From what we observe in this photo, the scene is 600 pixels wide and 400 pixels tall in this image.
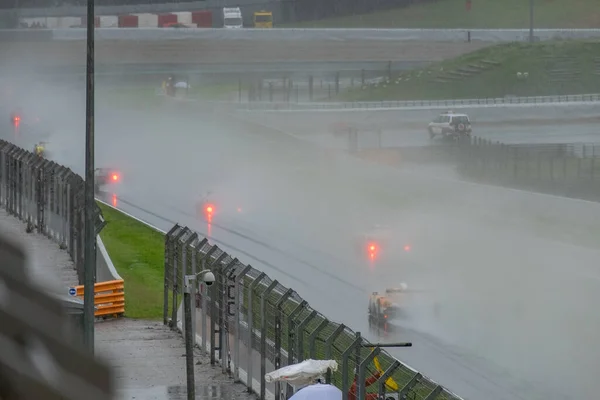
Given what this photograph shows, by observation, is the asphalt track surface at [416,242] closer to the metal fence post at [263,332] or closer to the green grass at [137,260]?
the green grass at [137,260]

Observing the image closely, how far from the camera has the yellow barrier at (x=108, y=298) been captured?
22.0 meters

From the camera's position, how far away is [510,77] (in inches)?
3066

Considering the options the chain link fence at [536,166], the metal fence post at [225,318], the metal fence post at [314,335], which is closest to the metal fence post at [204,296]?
the metal fence post at [225,318]

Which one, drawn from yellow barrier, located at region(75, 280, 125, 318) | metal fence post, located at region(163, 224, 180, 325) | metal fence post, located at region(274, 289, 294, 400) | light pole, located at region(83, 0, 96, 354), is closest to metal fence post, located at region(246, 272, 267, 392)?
metal fence post, located at region(274, 289, 294, 400)

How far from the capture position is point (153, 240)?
106 ft

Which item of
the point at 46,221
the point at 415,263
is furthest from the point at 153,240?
the point at 415,263

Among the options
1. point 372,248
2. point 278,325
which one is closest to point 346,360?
point 278,325

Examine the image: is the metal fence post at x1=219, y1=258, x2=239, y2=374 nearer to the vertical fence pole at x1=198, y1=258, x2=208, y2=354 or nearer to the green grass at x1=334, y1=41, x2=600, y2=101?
the vertical fence pole at x1=198, y1=258, x2=208, y2=354

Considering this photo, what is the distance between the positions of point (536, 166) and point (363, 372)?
38.7 metres

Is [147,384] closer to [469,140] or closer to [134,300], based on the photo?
[134,300]

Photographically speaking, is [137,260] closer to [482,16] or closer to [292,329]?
[292,329]

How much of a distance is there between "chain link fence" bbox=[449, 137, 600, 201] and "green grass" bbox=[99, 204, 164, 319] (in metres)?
14.6

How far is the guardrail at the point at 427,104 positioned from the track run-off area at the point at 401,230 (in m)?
3.57

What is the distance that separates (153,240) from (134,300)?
8441 mm
